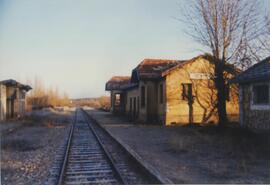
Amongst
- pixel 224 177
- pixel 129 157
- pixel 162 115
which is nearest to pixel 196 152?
pixel 129 157

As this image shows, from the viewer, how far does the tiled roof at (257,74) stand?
12945mm

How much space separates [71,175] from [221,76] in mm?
12359

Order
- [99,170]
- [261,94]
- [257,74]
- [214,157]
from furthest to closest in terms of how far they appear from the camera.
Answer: [261,94], [257,74], [214,157], [99,170]

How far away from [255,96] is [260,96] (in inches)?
11.0

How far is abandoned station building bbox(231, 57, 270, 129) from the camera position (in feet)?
43.3

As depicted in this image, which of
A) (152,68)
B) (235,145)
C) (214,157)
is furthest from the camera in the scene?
(152,68)

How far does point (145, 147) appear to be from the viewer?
1288cm

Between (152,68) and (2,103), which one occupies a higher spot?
(152,68)

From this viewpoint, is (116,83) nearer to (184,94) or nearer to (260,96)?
(184,94)

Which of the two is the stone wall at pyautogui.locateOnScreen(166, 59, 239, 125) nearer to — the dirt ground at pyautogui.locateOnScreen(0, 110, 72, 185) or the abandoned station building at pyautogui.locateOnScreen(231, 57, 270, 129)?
the abandoned station building at pyautogui.locateOnScreen(231, 57, 270, 129)

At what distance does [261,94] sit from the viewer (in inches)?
543

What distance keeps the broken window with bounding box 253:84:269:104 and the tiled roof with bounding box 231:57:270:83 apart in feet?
1.46

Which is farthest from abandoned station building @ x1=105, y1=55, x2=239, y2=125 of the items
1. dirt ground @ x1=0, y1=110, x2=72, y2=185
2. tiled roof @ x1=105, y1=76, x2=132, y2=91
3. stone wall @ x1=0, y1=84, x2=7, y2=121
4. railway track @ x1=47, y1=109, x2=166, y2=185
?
tiled roof @ x1=105, y1=76, x2=132, y2=91

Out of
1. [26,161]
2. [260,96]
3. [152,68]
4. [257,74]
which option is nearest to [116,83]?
[152,68]
